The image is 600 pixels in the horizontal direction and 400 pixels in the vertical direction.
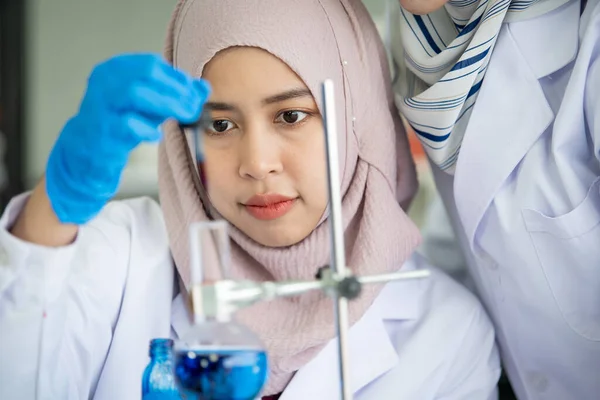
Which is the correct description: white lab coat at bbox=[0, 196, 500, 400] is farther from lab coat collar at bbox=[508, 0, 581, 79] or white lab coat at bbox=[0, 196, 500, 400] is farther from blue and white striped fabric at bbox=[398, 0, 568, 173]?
lab coat collar at bbox=[508, 0, 581, 79]

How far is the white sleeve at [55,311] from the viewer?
108 centimetres

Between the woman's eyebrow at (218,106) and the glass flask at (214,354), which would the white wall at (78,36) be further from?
the glass flask at (214,354)

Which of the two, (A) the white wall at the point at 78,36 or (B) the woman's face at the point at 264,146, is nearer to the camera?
(B) the woman's face at the point at 264,146

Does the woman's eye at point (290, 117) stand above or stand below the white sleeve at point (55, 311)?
above

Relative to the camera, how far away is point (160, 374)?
40.1 inches

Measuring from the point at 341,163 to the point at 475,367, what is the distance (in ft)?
1.58

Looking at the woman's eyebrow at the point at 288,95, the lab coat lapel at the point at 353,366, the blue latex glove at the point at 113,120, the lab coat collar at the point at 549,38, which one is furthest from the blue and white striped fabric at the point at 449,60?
the blue latex glove at the point at 113,120

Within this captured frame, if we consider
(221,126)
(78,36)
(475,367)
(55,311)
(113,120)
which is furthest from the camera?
(78,36)

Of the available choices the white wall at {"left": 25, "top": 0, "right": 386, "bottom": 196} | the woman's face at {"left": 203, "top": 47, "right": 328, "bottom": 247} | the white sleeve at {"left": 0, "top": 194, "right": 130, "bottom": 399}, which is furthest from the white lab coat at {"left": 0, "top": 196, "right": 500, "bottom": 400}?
the white wall at {"left": 25, "top": 0, "right": 386, "bottom": 196}

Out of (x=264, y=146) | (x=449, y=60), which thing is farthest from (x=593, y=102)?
(x=264, y=146)

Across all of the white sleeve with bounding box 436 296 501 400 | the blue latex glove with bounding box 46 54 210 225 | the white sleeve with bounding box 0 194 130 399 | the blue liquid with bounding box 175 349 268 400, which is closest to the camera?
the blue liquid with bounding box 175 349 268 400

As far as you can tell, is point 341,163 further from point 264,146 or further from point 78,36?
point 78,36

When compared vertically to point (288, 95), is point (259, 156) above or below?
below

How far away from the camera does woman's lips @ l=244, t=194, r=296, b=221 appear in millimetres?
1217
